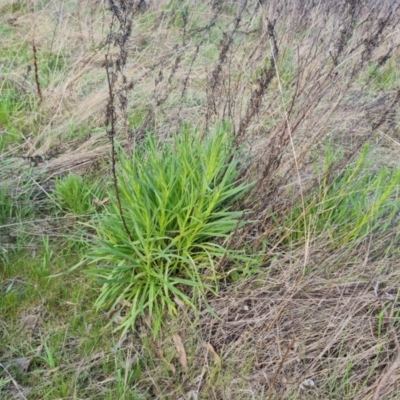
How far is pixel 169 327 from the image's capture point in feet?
6.99

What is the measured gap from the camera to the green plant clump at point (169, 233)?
7.00 ft

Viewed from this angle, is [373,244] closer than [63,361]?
No

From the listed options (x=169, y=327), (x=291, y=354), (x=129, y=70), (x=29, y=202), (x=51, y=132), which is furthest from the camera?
(x=129, y=70)

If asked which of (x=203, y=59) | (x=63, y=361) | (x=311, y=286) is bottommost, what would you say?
(x=63, y=361)

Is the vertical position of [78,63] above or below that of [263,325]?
above

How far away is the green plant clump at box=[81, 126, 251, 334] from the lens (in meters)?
2.13

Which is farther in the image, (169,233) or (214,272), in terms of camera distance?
(169,233)

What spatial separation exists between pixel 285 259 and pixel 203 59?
2.67m

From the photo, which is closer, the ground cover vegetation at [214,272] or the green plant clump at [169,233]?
the ground cover vegetation at [214,272]

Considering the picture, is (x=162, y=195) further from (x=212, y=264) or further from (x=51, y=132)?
(x=51, y=132)

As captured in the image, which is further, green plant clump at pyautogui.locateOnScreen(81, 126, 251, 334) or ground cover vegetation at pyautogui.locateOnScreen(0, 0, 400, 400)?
green plant clump at pyautogui.locateOnScreen(81, 126, 251, 334)

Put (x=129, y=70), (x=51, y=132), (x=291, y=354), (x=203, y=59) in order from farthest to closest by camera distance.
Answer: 1. (x=203, y=59)
2. (x=129, y=70)
3. (x=51, y=132)
4. (x=291, y=354)

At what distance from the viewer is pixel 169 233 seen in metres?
2.28

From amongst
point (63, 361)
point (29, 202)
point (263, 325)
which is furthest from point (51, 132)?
point (263, 325)
